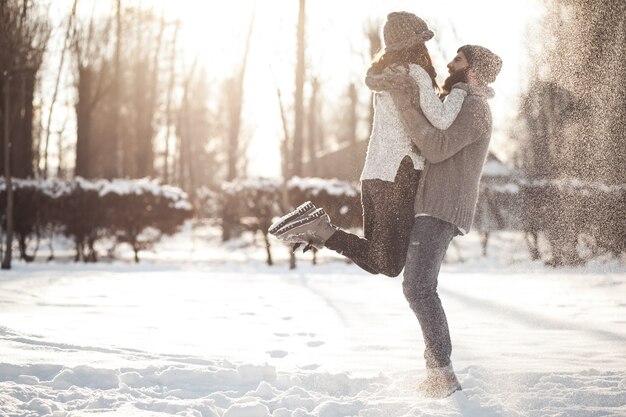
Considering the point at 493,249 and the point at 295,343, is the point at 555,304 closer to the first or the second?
the point at 295,343

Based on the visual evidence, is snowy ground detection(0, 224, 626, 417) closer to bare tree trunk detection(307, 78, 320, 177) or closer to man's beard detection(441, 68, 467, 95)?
man's beard detection(441, 68, 467, 95)

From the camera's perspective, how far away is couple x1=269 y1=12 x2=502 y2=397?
375 centimetres

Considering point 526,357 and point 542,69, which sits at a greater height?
point 542,69

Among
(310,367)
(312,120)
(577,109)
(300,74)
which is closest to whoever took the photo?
(310,367)

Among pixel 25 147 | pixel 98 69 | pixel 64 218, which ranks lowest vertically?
pixel 64 218

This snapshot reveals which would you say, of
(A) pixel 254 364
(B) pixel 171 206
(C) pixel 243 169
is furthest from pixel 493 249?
(C) pixel 243 169

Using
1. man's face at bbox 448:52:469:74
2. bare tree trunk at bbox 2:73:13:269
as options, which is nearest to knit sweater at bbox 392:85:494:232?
man's face at bbox 448:52:469:74

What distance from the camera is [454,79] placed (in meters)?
4.00

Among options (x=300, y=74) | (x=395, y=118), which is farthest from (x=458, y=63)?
(x=300, y=74)

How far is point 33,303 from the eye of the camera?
7.93m

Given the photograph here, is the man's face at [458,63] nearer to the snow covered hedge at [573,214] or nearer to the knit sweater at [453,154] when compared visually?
the knit sweater at [453,154]

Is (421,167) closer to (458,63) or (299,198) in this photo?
(458,63)

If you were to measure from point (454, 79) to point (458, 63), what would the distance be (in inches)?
3.5

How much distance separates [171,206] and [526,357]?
10.1 m
